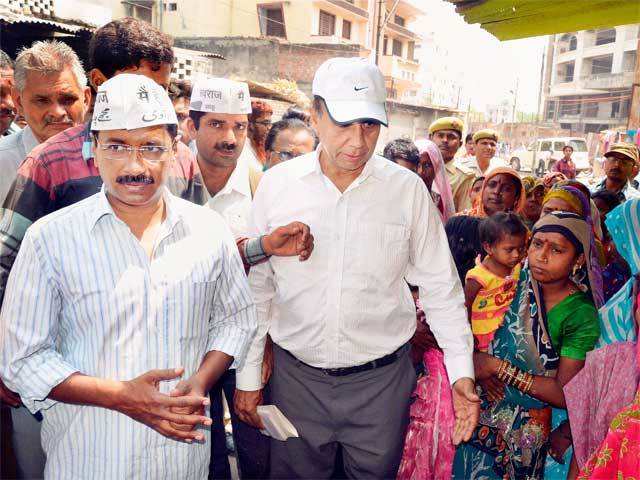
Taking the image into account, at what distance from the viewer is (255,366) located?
84.8 inches

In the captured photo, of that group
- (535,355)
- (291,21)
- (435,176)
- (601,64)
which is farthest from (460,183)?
(601,64)

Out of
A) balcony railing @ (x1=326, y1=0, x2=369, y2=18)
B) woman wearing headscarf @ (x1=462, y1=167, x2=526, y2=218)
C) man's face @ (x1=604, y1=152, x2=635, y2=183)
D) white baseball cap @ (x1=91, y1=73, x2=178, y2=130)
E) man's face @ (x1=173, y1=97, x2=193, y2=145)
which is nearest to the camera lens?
white baseball cap @ (x1=91, y1=73, x2=178, y2=130)

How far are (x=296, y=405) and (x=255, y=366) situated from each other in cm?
26

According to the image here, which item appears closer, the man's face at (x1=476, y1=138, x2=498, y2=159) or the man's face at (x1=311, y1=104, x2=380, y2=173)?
the man's face at (x1=311, y1=104, x2=380, y2=173)

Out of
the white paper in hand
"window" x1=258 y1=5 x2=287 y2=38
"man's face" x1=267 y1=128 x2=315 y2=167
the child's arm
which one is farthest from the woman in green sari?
"window" x1=258 y1=5 x2=287 y2=38

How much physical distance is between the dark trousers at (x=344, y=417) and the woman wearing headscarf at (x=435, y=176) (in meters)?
2.11

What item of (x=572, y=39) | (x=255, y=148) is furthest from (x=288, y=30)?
(x=572, y=39)

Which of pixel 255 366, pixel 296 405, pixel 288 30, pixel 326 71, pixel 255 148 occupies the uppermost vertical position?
pixel 288 30

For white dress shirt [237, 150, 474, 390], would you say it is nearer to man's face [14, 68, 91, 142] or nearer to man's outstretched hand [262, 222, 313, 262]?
man's outstretched hand [262, 222, 313, 262]

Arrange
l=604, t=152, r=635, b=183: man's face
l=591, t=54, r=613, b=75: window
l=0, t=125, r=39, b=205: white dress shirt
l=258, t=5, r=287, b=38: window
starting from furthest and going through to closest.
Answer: l=591, t=54, r=613, b=75: window
l=258, t=5, r=287, b=38: window
l=604, t=152, r=635, b=183: man's face
l=0, t=125, r=39, b=205: white dress shirt

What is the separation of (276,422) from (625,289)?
155 centimetres

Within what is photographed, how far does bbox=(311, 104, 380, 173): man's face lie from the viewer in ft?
6.59

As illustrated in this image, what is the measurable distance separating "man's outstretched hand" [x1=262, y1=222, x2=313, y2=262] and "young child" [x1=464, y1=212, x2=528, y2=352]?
109 cm

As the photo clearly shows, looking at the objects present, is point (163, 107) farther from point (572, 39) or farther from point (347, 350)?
point (572, 39)
